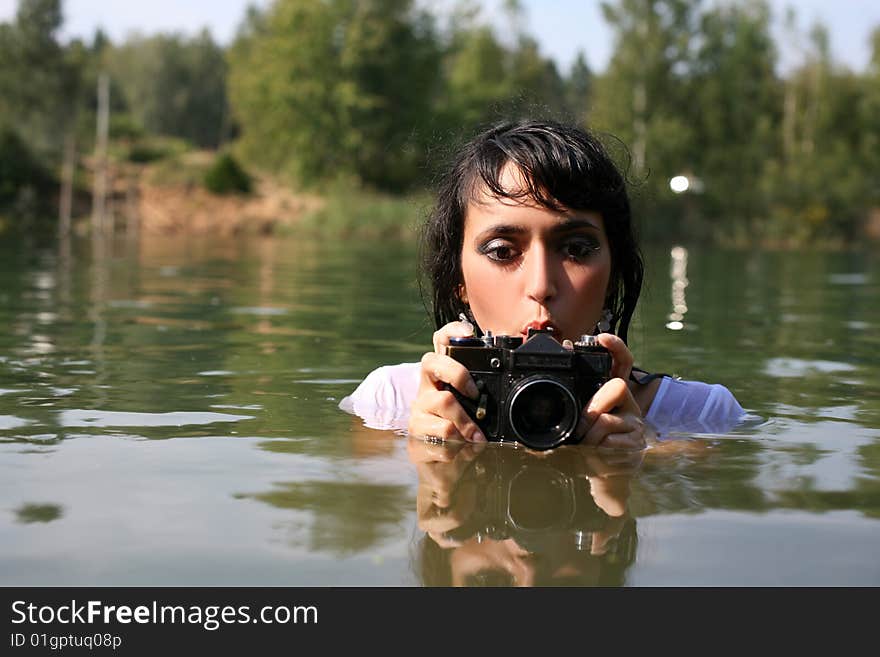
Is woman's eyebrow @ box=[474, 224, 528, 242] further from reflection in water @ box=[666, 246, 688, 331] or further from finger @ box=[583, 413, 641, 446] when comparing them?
reflection in water @ box=[666, 246, 688, 331]

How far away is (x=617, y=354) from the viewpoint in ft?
10.7

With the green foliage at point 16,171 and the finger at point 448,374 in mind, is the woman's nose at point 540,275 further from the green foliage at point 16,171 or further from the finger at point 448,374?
the green foliage at point 16,171

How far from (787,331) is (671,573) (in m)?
6.25

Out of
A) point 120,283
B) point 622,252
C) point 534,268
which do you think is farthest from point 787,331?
point 120,283

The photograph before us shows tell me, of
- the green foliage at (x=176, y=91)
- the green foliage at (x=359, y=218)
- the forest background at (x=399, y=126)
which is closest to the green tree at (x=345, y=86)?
the forest background at (x=399, y=126)

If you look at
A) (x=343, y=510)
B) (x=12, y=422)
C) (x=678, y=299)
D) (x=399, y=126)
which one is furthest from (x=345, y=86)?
(x=343, y=510)

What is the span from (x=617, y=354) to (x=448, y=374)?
1.59 feet

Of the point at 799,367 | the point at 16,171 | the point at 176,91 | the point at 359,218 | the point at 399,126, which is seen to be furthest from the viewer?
the point at 176,91

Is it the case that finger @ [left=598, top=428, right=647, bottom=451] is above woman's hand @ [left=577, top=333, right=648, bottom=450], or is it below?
below

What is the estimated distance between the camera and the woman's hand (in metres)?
3.19

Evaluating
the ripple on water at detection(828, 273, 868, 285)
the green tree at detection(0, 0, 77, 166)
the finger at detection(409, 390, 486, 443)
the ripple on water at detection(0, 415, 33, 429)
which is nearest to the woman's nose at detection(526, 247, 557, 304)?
the finger at detection(409, 390, 486, 443)

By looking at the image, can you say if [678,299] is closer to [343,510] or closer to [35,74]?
[343,510]

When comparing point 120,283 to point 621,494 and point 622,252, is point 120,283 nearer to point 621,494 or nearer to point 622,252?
point 622,252

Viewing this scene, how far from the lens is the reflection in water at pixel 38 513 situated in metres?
2.58
